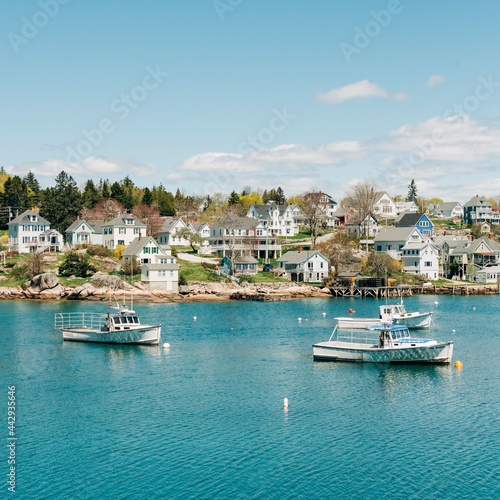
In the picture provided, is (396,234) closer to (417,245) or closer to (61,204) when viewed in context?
(417,245)

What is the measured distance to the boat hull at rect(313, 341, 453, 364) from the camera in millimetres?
61125

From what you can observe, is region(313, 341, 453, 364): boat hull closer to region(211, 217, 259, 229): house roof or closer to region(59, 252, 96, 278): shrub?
region(59, 252, 96, 278): shrub

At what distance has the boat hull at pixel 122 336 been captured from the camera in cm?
7225

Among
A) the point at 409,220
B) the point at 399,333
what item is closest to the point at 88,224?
the point at 409,220

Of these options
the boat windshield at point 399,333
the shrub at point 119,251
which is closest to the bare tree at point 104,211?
the shrub at point 119,251

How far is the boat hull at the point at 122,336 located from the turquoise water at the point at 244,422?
1323 mm

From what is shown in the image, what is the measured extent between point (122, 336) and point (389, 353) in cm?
2841

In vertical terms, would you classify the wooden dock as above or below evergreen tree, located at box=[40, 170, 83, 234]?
below

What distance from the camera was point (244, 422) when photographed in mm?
44938

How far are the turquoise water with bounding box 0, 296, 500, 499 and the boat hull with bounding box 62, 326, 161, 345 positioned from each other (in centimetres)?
132

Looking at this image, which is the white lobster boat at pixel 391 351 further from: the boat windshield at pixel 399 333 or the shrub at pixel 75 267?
the shrub at pixel 75 267

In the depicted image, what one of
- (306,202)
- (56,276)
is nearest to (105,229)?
(56,276)

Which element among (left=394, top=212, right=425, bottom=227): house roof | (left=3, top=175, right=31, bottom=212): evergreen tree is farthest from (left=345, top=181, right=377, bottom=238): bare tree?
(left=3, top=175, right=31, bottom=212): evergreen tree

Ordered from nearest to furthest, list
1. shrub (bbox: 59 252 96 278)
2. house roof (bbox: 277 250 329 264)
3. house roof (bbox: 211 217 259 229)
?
1. shrub (bbox: 59 252 96 278)
2. house roof (bbox: 277 250 329 264)
3. house roof (bbox: 211 217 259 229)
